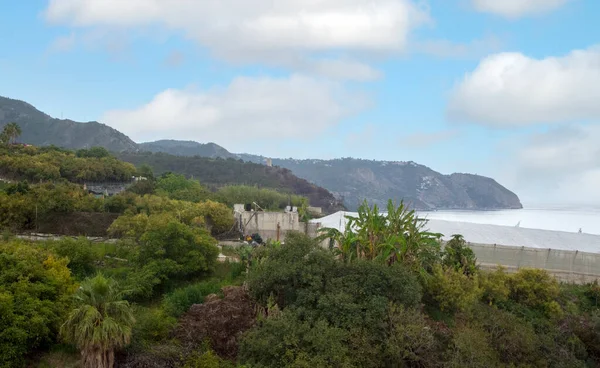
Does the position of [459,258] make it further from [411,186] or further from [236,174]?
[411,186]

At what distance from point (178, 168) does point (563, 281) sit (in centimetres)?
8881

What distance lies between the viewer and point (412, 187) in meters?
159

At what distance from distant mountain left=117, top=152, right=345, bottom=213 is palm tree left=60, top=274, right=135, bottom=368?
76.0 metres

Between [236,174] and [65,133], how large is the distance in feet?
286

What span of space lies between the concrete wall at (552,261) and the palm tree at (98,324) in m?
19.0

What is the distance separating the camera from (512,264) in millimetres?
25641

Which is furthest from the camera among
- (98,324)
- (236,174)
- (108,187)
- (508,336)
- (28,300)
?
(236,174)

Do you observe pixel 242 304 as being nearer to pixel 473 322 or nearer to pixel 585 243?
pixel 473 322

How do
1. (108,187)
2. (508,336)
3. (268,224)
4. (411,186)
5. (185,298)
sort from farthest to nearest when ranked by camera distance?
(411,186)
(108,187)
(268,224)
(185,298)
(508,336)

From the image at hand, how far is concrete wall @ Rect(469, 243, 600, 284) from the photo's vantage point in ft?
82.6

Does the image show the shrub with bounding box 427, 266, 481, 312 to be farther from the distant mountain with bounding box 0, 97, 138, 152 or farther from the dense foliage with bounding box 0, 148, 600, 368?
the distant mountain with bounding box 0, 97, 138, 152

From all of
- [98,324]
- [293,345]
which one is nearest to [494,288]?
[293,345]

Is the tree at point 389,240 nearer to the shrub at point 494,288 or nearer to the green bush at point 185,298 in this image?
the shrub at point 494,288

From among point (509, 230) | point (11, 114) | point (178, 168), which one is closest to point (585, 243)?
point (509, 230)
